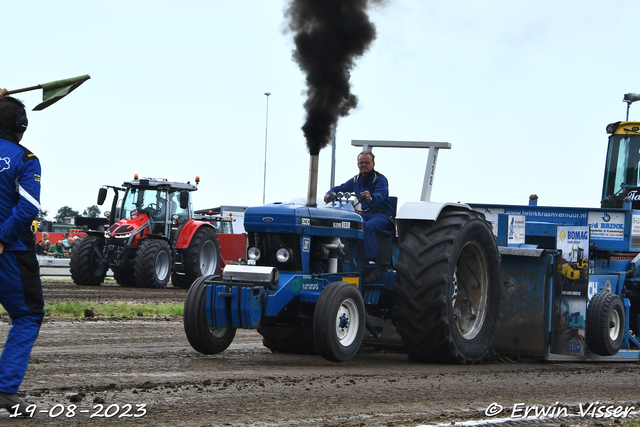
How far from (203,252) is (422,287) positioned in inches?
513

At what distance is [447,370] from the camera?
7098mm

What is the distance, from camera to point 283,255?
731 centimetres

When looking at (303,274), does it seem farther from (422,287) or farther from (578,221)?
(578,221)

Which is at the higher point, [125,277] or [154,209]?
[154,209]

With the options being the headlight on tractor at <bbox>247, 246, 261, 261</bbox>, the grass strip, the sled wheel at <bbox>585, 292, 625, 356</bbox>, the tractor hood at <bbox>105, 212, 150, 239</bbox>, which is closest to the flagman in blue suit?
the headlight on tractor at <bbox>247, 246, 261, 261</bbox>

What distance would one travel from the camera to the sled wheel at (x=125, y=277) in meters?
18.9

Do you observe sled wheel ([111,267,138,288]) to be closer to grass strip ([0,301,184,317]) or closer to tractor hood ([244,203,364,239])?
grass strip ([0,301,184,317])

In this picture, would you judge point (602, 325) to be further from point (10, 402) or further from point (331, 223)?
point (10, 402)

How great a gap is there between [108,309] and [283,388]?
7156mm

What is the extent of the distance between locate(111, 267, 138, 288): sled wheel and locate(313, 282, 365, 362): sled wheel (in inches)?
488

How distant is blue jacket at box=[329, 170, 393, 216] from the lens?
8.11 m

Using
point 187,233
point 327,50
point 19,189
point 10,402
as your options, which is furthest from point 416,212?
point 187,233

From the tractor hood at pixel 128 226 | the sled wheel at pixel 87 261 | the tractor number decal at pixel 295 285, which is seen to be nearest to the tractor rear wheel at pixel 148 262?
the tractor hood at pixel 128 226

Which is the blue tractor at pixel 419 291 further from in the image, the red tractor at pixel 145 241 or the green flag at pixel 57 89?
the red tractor at pixel 145 241
